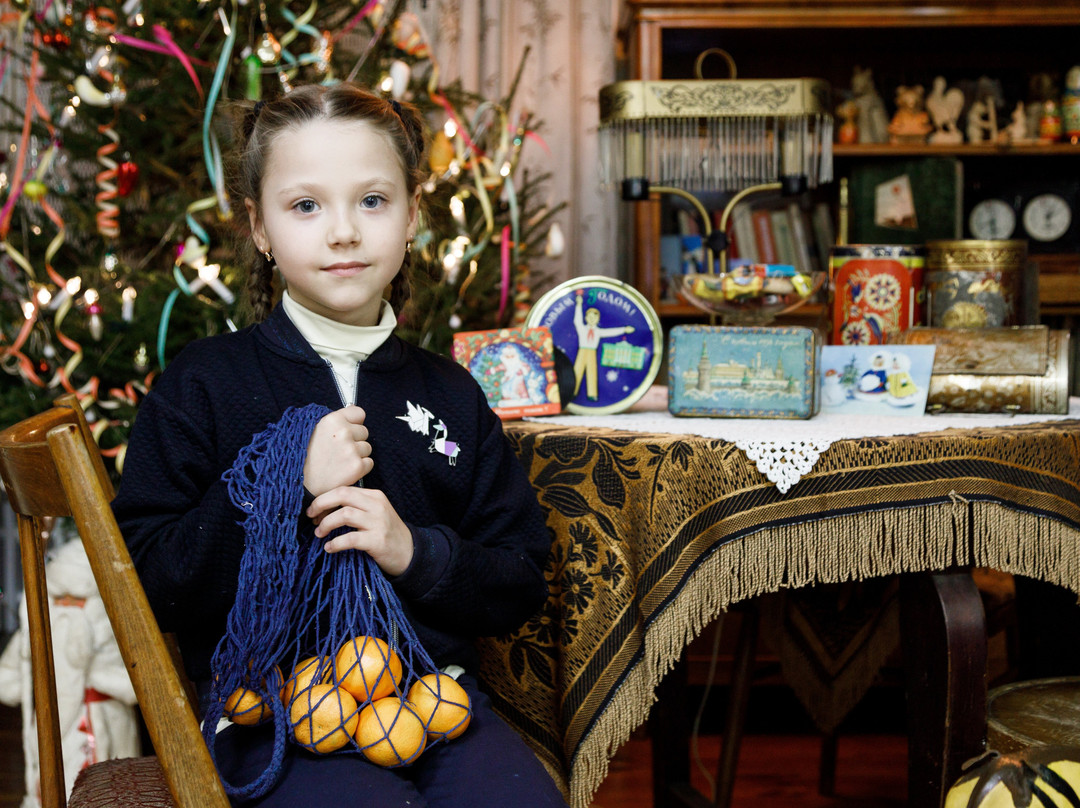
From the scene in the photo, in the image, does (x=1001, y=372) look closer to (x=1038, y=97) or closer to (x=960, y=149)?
(x=960, y=149)

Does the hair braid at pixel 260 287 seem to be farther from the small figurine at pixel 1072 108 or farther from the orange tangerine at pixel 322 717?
the small figurine at pixel 1072 108

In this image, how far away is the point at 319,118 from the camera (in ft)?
3.00

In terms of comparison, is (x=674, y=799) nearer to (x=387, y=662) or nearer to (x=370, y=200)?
(x=387, y=662)

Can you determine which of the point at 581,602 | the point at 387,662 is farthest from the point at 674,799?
the point at 387,662

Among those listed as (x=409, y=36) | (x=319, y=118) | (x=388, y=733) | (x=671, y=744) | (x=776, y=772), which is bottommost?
(x=776, y=772)

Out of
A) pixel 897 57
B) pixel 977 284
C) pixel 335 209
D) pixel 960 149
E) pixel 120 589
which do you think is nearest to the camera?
pixel 120 589

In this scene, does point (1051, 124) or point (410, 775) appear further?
point (1051, 124)

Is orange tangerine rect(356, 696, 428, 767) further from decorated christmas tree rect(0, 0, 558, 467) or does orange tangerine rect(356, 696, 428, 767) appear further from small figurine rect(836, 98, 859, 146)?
small figurine rect(836, 98, 859, 146)

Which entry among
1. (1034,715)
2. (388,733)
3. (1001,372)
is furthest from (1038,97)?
(388,733)

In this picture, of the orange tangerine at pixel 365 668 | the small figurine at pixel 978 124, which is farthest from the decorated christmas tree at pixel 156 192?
the small figurine at pixel 978 124

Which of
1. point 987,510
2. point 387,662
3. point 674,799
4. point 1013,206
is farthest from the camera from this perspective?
point 1013,206

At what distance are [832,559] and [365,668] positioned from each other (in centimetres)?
54

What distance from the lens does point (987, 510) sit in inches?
40.3

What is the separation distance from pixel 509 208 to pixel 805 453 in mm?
1400
